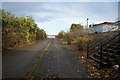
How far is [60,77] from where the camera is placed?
11.9 feet

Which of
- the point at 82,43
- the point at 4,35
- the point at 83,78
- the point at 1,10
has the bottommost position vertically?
the point at 83,78

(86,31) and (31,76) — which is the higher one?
(86,31)

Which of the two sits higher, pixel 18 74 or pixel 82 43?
pixel 82 43

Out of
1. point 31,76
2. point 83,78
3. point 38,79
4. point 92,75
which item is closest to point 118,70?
point 92,75

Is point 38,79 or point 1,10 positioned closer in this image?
point 38,79

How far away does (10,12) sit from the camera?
8.74 metres

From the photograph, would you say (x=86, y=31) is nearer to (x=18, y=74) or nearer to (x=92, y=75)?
(x=92, y=75)

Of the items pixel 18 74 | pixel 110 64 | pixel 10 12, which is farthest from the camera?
pixel 10 12

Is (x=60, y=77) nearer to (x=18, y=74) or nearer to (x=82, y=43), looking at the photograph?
(x=18, y=74)

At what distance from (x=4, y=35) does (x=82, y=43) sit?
7.29m

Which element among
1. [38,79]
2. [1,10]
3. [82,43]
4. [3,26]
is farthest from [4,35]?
[82,43]

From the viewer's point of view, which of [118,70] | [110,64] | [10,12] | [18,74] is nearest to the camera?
[18,74]

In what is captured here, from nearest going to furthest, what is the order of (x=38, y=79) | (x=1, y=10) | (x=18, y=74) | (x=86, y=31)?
1. (x=38, y=79)
2. (x=18, y=74)
3. (x=1, y=10)
4. (x=86, y=31)

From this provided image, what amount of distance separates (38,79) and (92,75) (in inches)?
88.1
